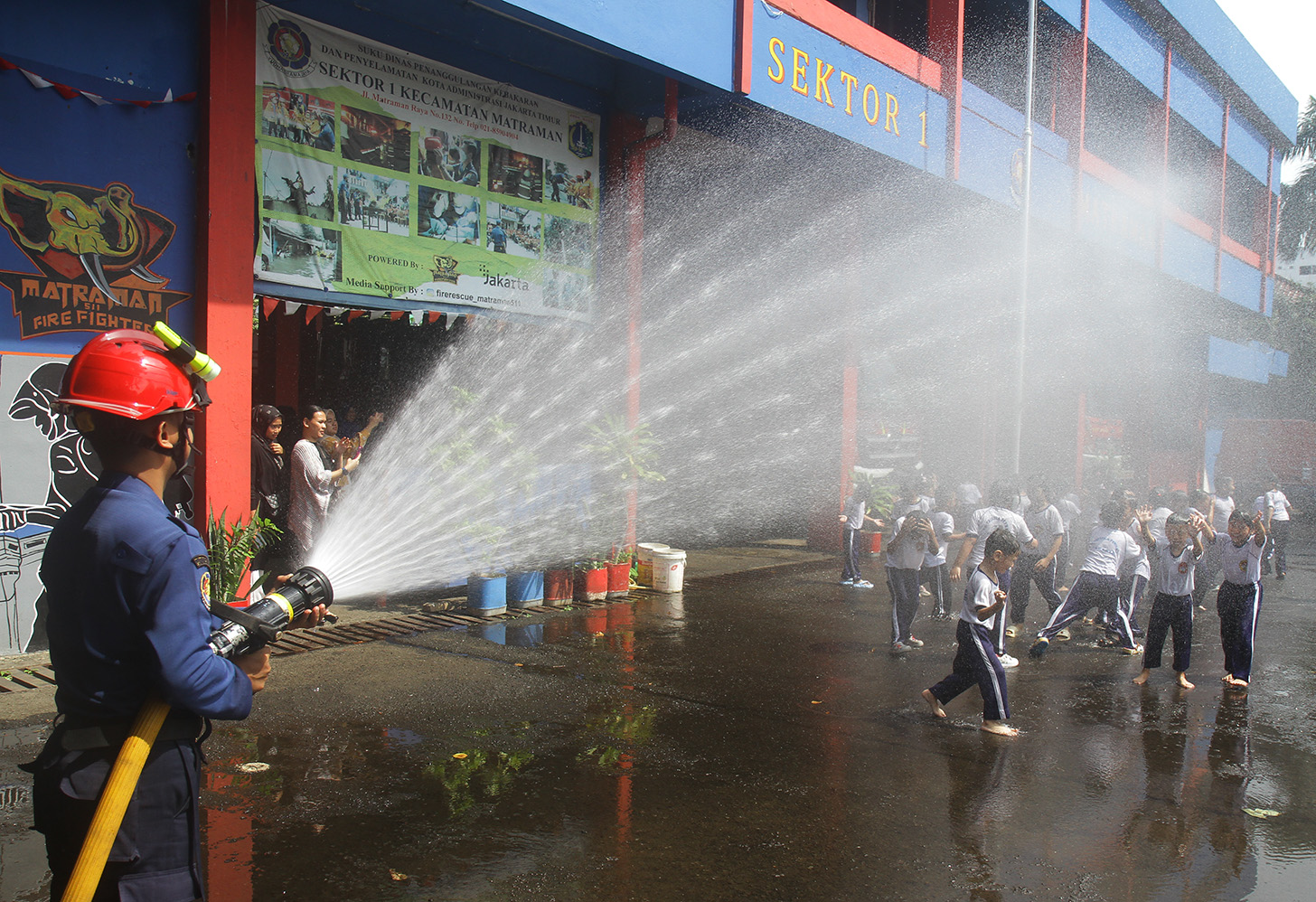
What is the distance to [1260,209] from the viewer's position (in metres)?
30.8

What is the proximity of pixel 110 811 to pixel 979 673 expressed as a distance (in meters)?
5.47

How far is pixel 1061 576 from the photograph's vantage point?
458 inches

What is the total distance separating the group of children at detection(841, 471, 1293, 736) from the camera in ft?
21.0

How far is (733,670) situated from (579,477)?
3551mm

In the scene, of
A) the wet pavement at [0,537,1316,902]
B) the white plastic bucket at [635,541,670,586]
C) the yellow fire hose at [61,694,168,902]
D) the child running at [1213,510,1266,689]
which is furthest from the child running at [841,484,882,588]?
the yellow fire hose at [61,694,168,902]

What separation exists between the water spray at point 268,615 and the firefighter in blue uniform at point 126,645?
0.07m

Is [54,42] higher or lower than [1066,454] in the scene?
higher

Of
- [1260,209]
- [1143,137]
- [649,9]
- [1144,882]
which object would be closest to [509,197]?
[649,9]

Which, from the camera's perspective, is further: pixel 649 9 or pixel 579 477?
pixel 579 477

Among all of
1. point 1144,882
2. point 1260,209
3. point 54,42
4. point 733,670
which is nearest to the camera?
point 1144,882

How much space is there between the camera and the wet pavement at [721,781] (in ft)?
13.1

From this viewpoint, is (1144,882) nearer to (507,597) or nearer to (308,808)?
(308,808)

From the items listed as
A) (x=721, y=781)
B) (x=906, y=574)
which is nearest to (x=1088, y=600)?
(x=906, y=574)

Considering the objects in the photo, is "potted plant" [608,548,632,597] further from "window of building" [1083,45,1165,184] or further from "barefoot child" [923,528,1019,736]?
"window of building" [1083,45,1165,184]
